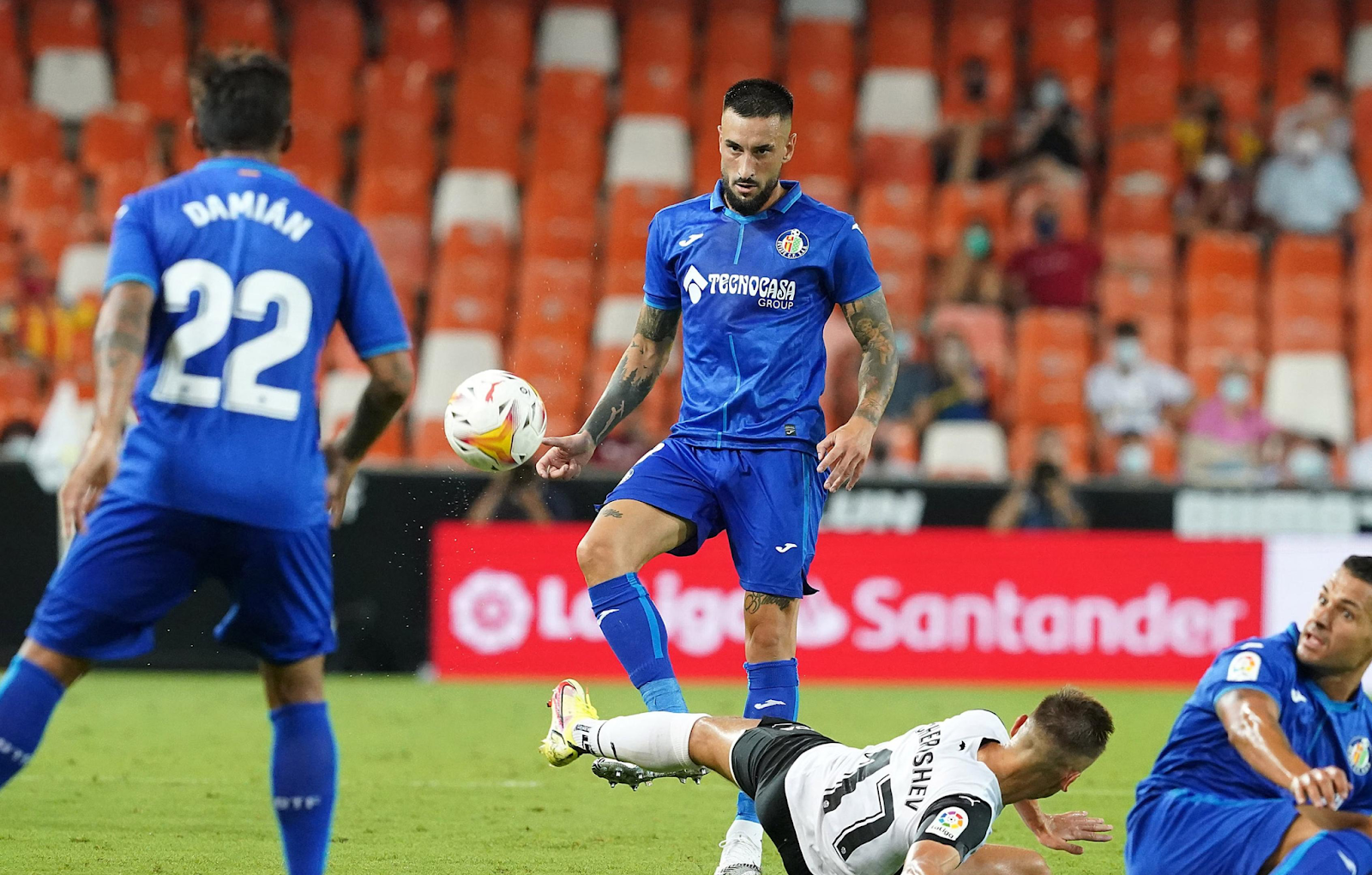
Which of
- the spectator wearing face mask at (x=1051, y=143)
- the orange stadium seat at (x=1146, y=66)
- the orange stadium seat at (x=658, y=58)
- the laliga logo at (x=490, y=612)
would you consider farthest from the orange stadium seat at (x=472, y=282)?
the orange stadium seat at (x=1146, y=66)

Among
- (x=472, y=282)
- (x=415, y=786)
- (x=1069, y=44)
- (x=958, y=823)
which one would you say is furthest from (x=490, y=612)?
(x=1069, y=44)

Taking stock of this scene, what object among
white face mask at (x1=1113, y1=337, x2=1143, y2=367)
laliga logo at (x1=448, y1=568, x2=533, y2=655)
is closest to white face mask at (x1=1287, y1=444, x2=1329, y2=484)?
white face mask at (x1=1113, y1=337, x2=1143, y2=367)

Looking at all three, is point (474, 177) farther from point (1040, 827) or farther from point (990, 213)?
point (1040, 827)

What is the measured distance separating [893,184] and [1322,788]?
11581 millimetres

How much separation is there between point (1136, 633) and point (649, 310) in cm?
615

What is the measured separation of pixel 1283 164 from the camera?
1500 cm

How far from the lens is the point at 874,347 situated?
5.50m

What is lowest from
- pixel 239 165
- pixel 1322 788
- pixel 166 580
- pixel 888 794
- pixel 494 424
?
pixel 888 794

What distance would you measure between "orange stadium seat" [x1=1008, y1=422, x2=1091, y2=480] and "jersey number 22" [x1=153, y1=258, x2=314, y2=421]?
919 cm

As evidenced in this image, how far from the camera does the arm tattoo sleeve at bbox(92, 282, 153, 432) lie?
3.91 m

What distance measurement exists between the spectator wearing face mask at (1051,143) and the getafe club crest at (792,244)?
9750mm

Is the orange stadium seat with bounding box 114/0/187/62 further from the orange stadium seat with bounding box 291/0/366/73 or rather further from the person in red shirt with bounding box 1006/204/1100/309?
the person in red shirt with bounding box 1006/204/1100/309

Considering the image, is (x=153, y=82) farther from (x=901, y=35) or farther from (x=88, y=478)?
(x=88, y=478)

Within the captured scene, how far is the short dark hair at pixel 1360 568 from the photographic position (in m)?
4.48
